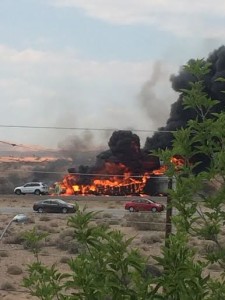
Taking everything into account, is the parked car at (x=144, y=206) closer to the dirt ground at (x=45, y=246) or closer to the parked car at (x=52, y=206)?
the dirt ground at (x=45, y=246)

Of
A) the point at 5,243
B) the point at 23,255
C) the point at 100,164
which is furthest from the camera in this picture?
the point at 100,164

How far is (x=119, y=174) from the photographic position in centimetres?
5247

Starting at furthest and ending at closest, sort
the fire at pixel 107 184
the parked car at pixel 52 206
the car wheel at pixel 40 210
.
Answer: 1. the fire at pixel 107 184
2. the car wheel at pixel 40 210
3. the parked car at pixel 52 206

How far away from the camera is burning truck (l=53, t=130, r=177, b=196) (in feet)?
148

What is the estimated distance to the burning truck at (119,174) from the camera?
45.0 meters

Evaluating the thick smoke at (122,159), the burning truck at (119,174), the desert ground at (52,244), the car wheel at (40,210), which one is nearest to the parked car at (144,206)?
the desert ground at (52,244)

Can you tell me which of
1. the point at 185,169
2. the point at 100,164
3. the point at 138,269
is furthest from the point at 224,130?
the point at 100,164

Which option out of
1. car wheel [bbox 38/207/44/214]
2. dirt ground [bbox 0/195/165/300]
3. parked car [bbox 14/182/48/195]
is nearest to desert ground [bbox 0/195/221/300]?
dirt ground [bbox 0/195/165/300]

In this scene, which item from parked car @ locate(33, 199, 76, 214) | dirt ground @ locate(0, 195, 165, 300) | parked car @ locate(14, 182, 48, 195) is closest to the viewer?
dirt ground @ locate(0, 195, 165, 300)

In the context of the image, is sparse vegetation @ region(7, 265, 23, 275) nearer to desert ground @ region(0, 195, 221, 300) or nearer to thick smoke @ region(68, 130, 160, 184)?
desert ground @ region(0, 195, 221, 300)

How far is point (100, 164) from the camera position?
186ft

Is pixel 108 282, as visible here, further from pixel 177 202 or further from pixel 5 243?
pixel 5 243

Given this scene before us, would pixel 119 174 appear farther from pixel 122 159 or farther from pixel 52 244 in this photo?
pixel 52 244

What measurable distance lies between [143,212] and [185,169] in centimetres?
3005
